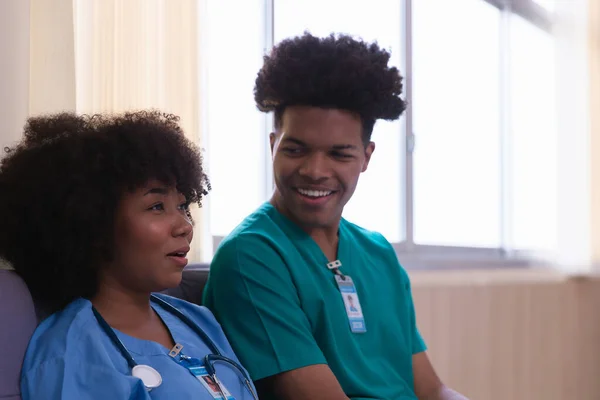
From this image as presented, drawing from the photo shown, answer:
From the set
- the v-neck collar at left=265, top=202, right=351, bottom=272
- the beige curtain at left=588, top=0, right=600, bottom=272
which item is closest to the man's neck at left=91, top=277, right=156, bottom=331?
the v-neck collar at left=265, top=202, right=351, bottom=272

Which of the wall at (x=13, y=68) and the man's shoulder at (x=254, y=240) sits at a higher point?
the wall at (x=13, y=68)

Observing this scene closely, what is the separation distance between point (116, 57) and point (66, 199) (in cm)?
103

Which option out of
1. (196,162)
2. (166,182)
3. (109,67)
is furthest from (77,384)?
(109,67)

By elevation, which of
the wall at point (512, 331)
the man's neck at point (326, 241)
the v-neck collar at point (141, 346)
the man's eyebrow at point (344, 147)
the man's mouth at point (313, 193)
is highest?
the man's eyebrow at point (344, 147)

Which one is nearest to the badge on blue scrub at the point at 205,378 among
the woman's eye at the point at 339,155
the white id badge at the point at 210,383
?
the white id badge at the point at 210,383

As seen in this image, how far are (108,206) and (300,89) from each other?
24.3 inches

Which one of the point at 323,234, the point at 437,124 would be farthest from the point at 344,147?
the point at 437,124

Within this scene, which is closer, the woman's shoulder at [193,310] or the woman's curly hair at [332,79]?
the woman's shoulder at [193,310]

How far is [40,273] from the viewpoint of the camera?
1489 mm

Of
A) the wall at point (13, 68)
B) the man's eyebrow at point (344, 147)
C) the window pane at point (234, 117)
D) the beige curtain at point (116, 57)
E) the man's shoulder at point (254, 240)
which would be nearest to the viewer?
the man's shoulder at point (254, 240)

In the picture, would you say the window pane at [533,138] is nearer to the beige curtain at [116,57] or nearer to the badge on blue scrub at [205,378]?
the beige curtain at [116,57]

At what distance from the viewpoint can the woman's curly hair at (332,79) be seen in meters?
1.93

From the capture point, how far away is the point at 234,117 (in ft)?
10.3

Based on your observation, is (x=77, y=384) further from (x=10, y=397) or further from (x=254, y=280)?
(x=254, y=280)
